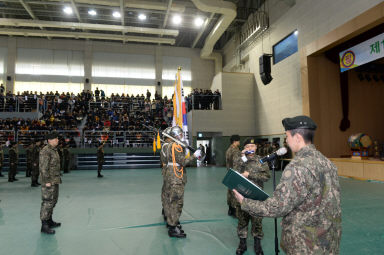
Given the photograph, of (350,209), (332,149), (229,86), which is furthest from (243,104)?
(350,209)

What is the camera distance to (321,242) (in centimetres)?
162

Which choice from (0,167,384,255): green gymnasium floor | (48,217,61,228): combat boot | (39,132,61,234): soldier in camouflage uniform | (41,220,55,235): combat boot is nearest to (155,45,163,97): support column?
(0,167,384,255): green gymnasium floor

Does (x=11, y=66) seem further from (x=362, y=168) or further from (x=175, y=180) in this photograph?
(x=362, y=168)

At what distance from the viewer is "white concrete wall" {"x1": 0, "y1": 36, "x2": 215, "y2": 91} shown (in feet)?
80.2

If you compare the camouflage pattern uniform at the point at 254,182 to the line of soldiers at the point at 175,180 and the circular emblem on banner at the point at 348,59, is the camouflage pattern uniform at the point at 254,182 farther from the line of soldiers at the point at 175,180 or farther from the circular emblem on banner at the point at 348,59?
the circular emblem on banner at the point at 348,59

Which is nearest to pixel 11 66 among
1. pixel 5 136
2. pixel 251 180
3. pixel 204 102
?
pixel 5 136

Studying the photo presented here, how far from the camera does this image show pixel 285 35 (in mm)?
15422

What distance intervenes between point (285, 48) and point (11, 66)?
25106 mm

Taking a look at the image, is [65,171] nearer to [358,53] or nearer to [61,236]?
[61,236]

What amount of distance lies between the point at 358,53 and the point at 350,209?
8.29 m

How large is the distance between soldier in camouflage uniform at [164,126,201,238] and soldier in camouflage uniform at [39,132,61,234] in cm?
216

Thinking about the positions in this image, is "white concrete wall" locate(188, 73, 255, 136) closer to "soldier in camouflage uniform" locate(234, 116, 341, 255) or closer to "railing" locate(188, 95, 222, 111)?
"railing" locate(188, 95, 222, 111)

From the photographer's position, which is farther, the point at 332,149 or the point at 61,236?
the point at 332,149

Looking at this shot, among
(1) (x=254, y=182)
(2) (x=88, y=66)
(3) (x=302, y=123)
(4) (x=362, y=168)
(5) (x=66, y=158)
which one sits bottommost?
(4) (x=362, y=168)
